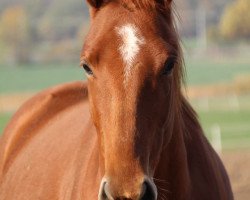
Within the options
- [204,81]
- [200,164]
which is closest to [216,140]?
[200,164]

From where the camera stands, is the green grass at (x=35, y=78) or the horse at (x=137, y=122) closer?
the horse at (x=137, y=122)

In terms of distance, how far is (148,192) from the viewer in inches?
124

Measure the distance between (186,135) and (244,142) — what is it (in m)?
15.1

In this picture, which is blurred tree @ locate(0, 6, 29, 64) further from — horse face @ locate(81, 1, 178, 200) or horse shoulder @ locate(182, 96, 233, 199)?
horse face @ locate(81, 1, 178, 200)

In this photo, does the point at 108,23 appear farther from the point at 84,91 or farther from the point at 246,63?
the point at 246,63

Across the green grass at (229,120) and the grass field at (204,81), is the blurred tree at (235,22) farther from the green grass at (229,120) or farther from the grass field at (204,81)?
the green grass at (229,120)

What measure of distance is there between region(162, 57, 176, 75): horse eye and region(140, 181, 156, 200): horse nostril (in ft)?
1.97

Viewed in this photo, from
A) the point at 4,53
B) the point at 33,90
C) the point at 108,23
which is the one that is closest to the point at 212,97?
the point at 33,90

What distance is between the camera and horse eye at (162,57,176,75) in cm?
342

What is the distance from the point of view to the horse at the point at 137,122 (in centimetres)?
326

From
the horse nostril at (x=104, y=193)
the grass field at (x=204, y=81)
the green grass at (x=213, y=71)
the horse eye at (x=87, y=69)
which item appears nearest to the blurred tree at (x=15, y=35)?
the grass field at (x=204, y=81)

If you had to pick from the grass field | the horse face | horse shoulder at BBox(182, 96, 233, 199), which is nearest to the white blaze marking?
the horse face

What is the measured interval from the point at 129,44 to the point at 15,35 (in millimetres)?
49757

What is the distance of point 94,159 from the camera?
4.08 m
